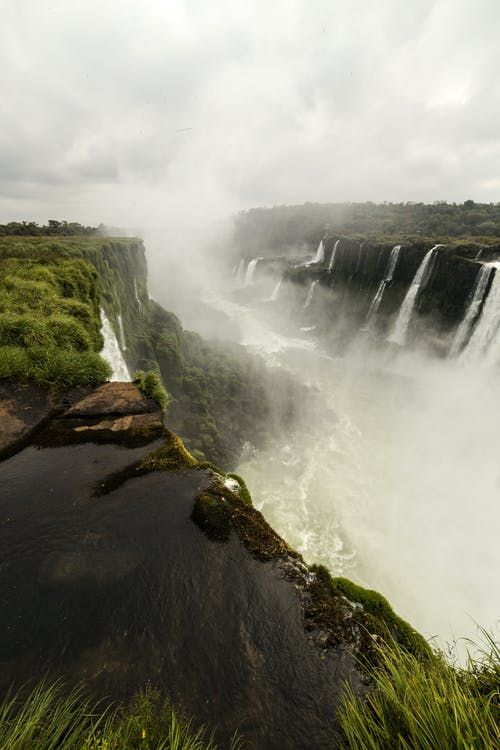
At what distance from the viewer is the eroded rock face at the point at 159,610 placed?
10.9ft

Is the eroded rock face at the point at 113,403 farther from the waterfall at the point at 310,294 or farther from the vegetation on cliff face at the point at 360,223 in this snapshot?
the vegetation on cliff face at the point at 360,223

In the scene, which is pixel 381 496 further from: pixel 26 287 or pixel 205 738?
pixel 26 287

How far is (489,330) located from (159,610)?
34827 mm

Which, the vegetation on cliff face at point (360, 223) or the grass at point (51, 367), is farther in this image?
the vegetation on cliff face at point (360, 223)

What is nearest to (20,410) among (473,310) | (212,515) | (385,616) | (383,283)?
(212,515)

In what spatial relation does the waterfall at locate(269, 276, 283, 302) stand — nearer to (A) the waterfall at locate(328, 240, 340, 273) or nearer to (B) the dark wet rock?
(A) the waterfall at locate(328, 240, 340, 273)

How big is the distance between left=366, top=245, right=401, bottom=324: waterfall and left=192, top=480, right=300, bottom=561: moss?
41.2 m

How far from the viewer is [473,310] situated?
29.9m

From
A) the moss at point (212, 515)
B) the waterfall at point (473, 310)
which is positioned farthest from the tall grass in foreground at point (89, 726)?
the waterfall at point (473, 310)

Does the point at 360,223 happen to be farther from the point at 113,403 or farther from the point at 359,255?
the point at 113,403

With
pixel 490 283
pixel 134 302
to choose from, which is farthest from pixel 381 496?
pixel 134 302

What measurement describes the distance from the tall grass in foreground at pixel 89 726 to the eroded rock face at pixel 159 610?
0.17 m

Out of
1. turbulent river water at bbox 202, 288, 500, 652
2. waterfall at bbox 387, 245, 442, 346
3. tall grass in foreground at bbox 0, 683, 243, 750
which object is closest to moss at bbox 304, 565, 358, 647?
tall grass in foreground at bbox 0, 683, 243, 750

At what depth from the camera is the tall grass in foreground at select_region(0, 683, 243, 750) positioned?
234 centimetres
